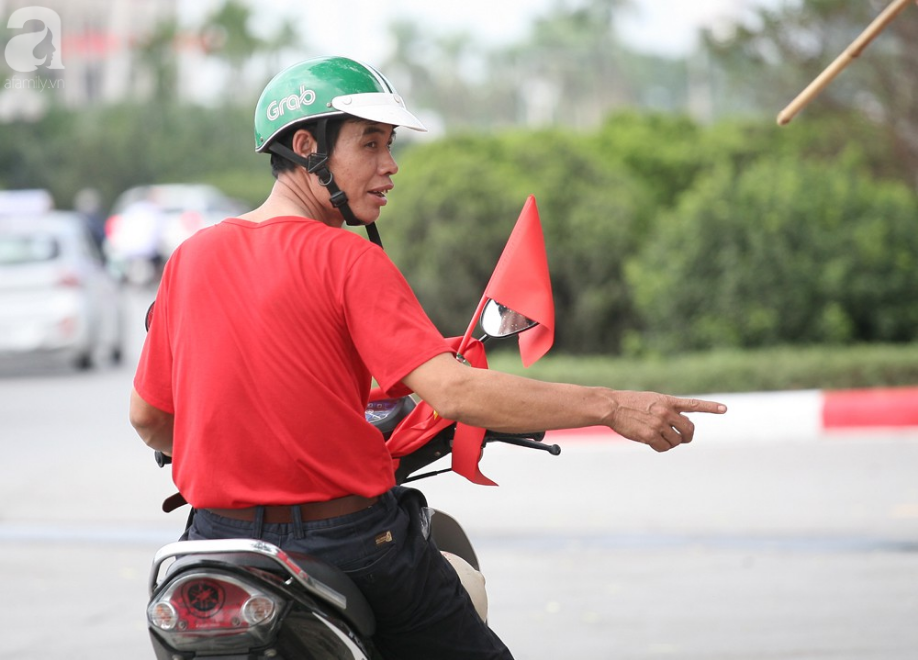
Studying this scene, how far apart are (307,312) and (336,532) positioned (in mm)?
436

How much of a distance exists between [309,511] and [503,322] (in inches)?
21.7

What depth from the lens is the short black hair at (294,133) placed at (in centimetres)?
311

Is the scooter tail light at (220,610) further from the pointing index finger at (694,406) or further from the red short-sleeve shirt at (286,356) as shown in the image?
the pointing index finger at (694,406)

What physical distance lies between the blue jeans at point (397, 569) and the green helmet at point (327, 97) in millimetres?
762

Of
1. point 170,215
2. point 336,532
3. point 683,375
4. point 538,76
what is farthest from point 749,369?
point 538,76

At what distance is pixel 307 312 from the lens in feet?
9.47

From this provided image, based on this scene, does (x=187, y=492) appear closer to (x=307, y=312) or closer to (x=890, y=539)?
(x=307, y=312)

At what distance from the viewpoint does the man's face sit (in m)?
3.12

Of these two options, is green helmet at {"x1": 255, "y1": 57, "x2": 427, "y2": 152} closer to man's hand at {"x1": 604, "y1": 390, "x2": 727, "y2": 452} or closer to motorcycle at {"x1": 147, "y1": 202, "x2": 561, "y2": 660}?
man's hand at {"x1": 604, "y1": 390, "x2": 727, "y2": 452}

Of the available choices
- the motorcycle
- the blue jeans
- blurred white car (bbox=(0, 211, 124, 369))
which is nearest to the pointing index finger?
the blue jeans

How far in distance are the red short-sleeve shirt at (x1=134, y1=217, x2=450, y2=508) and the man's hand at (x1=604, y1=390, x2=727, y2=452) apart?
0.35 metres

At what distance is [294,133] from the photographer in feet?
10.3

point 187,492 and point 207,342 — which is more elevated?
point 207,342

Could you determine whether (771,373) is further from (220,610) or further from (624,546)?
(220,610)
